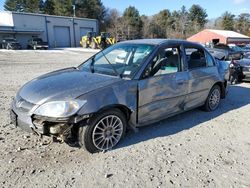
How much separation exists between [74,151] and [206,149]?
205 centimetres

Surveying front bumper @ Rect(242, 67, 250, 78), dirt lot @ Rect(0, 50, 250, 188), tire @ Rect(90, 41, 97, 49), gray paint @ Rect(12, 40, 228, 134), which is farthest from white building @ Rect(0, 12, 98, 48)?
dirt lot @ Rect(0, 50, 250, 188)

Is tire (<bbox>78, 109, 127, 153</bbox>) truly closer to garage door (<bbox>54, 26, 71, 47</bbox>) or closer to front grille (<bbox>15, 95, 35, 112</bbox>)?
front grille (<bbox>15, 95, 35, 112</bbox>)

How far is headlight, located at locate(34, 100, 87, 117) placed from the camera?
10.8 ft

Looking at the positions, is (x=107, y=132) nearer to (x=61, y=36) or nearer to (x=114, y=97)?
(x=114, y=97)

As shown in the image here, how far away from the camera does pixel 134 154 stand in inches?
147

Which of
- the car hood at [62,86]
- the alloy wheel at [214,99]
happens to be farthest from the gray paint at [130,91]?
the alloy wheel at [214,99]

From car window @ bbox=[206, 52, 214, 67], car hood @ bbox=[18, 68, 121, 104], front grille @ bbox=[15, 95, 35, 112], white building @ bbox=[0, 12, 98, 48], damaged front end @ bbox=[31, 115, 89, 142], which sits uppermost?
white building @ bbox=[0, 12, 98, 48]

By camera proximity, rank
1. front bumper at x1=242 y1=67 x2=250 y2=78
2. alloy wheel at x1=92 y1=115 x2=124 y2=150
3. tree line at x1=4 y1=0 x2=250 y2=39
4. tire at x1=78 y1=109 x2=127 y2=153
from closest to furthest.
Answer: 1. tire at x1=78 y1=109 x2=127 y2=153
2. alloy wheel at x1=92 y1=115 x2=124 y2=150
3. front bumper at x1=242 y1=67 x2=250 y2=78
4. tree line at x1=4 y1=0 x2=250 y2=39

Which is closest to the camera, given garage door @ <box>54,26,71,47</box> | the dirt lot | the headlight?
the dirt lot

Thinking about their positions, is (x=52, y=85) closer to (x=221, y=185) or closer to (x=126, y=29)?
(x=221, y=185)

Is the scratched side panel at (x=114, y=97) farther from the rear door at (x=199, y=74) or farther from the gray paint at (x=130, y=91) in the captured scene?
the rear door at (x=199, y=74)

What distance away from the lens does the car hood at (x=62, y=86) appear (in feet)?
11.2

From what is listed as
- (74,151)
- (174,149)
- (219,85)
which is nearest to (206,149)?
(174,149)

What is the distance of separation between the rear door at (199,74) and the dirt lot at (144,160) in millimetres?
586
